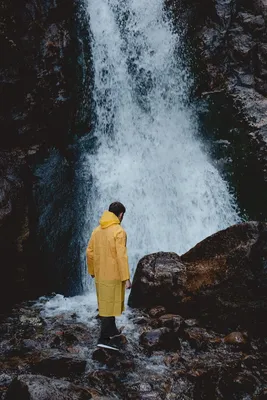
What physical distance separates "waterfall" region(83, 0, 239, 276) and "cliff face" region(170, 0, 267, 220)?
573 mm

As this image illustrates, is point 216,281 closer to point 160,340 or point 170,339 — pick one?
point 170,339

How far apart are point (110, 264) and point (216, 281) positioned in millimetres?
3012

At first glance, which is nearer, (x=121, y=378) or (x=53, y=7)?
(x=121, y=378)

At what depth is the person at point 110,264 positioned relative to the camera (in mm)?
6113

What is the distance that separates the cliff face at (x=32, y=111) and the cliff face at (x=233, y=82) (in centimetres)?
462

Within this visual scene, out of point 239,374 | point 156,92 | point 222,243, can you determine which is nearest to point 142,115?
point 156,92

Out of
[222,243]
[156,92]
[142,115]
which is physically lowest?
[222,243]

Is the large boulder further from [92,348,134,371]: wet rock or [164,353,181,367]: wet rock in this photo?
[92,348,134,371]: wet rock

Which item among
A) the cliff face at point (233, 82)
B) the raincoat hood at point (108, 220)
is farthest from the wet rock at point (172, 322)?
the cliff face at point (233, 82)

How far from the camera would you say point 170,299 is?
8.59 metres

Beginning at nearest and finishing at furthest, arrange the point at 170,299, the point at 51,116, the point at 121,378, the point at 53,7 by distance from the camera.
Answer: the point at 121,378 → the point at 170,299 → the point at 51,116 → the point at 53,7

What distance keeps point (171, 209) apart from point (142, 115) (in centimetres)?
416

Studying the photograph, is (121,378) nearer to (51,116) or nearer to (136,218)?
(136,218)

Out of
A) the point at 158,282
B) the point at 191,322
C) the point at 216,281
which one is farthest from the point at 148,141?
the point at 191,322
